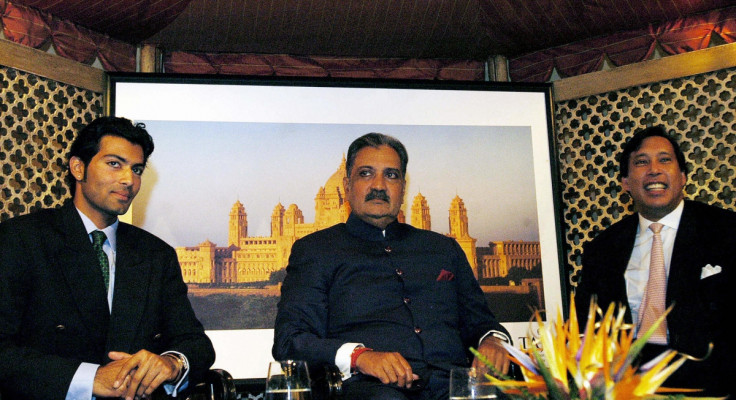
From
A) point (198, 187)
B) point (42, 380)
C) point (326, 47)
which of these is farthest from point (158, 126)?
point (42, 380)

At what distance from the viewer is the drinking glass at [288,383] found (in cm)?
168

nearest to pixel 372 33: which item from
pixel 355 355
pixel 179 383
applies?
pixel 355 355

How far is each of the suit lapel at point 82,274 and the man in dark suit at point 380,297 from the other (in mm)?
664

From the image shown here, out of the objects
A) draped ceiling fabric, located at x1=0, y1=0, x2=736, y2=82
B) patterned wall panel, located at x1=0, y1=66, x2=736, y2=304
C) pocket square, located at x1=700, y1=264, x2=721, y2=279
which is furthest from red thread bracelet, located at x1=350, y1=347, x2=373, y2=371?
draped ceiling fabric, located at x1=0, y1=0, x2=736, y2=82

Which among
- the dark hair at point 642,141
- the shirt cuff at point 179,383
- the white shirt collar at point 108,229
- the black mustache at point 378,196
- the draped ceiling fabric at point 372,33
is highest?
the draped ceiling fabric at point 372,33

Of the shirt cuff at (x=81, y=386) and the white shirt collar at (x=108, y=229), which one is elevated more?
the white shirt collar at (x=108, y=229)

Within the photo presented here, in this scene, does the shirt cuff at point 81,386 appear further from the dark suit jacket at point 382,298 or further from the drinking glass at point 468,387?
the drinking glass at point 468,387

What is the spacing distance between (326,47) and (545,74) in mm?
1351

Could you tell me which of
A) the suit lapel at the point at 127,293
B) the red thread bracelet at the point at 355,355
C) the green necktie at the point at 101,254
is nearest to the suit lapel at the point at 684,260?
the red thread bracelet at the point at 355,355

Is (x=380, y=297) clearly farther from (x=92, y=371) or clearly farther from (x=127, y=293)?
(x=92, y=371)

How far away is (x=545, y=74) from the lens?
14.5 ft

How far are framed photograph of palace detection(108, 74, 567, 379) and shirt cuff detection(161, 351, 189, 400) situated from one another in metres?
1.14

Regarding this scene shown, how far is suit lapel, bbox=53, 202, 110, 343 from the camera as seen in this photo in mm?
2531

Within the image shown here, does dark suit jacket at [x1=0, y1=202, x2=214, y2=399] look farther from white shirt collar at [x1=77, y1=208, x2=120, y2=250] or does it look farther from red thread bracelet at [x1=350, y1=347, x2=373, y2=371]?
red thread bracelet at [x1=350, y1=347, x2=373, y2=371]
